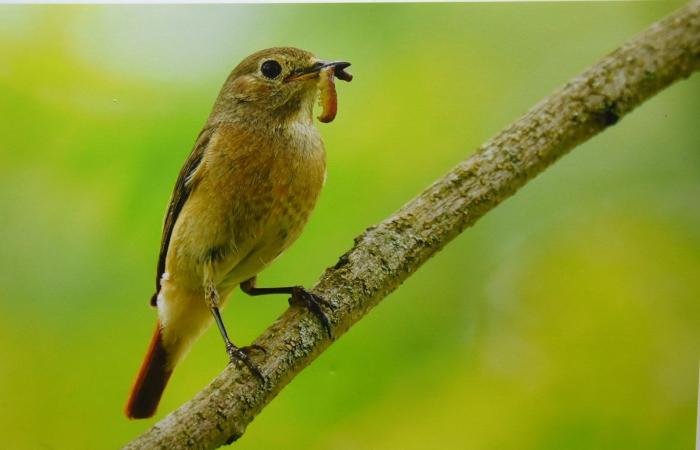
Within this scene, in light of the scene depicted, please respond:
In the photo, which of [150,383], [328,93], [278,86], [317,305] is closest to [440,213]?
[317,305]

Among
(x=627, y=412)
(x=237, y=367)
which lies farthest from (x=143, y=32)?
(x=627, y=412)

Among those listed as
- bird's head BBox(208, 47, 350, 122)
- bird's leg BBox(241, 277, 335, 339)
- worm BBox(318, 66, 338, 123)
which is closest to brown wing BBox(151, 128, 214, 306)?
bird's head BBox(208, 47, 350, 122)

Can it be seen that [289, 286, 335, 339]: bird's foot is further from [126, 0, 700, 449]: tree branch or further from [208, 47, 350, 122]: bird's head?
[208, 47, 350, 122]: bird's head

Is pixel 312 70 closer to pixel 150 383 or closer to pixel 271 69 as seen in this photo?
pixel 271 69

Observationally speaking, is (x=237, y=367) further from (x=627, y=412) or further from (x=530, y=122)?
(x=627, y=412)

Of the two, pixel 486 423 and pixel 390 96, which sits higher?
pixel 390 96
